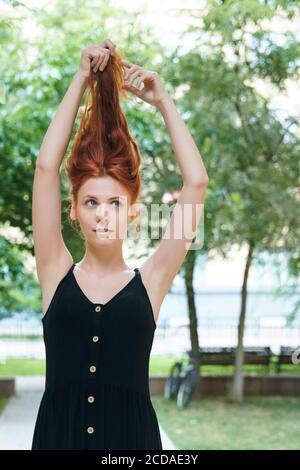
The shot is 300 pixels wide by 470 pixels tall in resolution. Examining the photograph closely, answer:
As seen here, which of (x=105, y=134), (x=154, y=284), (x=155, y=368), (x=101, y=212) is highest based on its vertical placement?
(x=105, y=134)

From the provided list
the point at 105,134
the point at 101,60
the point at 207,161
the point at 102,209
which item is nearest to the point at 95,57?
the point at 101,60

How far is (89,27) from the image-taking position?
4.73m

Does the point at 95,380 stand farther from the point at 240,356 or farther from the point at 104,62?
Answer: the point at 240,356

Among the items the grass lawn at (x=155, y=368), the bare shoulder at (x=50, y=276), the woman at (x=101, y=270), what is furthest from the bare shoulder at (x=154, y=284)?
the grass lawn at (x=155, y=368)

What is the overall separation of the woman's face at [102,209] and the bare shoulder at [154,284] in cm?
7

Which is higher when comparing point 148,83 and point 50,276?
point 148,83

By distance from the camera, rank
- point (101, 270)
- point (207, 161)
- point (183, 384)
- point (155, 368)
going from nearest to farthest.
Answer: point (101, 270) < point (207, 161) < point (183, 384) < point (155, 368)

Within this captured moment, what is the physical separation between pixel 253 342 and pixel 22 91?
15.1 ft

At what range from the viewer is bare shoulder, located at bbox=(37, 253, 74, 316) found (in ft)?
4.06

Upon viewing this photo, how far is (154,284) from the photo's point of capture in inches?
49.4

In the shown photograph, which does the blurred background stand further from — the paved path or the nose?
the nose

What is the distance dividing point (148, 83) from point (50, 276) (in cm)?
33

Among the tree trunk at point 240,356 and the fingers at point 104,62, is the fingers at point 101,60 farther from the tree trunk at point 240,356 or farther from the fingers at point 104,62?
the tree trunk at point 240,356

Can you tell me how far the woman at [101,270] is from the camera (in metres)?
1.17
